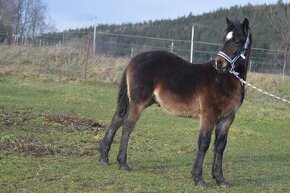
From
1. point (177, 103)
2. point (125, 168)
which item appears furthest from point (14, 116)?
point (177, 103)

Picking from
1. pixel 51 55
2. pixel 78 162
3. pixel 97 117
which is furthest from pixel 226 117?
pixel 51 55

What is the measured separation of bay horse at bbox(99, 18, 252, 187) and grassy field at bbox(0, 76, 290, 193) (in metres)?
0.59

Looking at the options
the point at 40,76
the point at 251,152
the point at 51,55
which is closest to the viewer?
the point at 251,152

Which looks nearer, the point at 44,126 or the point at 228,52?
the point at 228,52

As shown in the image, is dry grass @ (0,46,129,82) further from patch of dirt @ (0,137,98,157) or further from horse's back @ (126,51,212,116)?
horse's back @ (126,51,212,116)

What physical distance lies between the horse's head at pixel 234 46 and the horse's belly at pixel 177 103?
2.51 ft

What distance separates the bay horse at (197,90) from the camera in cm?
780

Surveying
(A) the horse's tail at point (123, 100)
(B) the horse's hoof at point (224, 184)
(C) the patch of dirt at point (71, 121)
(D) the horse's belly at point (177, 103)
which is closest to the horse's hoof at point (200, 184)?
(B) the horse's hoof at point (224, 184)

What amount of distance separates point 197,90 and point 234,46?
0.88m

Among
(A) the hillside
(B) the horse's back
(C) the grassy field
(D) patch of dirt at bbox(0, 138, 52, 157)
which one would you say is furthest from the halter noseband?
(A) the hillside

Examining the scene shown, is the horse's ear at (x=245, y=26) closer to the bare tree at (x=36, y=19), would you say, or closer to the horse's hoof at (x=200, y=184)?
the horse's hoof at (x=200, y=184)

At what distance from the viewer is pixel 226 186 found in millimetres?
7895

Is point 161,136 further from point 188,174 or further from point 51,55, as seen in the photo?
point 51,55

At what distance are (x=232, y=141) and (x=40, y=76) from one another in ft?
46.4
